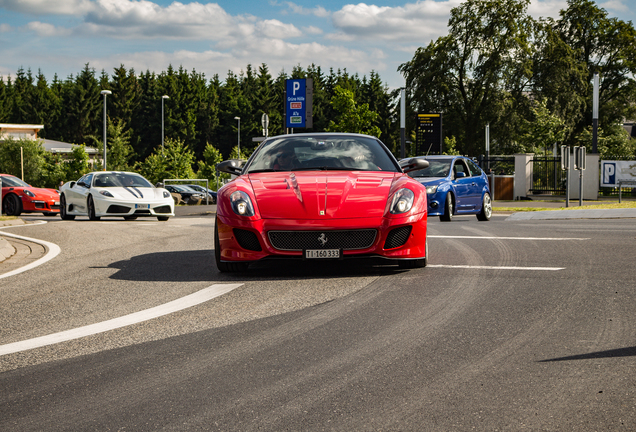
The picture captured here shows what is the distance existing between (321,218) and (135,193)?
11610mm

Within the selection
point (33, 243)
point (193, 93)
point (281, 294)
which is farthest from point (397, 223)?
point (193, 93)

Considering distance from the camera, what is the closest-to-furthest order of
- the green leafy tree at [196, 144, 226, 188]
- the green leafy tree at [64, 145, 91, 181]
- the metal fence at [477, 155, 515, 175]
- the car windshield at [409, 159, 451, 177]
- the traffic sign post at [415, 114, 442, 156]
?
the car windshield at [409, 159, 451, 177] → the traffic sign post at [415, 114, 442, 156] → the metal fence at [477, 155, 515, 175] → the green leafy tree at [64, 145, 91, 181] → the green leafy tree at [196, 144, 226, 188]

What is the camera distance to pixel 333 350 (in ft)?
14.0

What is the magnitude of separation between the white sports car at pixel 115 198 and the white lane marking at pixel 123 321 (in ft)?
35.9

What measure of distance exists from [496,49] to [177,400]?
51006mm

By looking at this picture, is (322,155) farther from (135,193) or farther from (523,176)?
(523,176)

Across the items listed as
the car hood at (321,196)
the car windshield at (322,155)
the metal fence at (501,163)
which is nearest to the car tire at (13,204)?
the car windshield at (322,155)

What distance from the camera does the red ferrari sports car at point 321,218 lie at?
262 inches

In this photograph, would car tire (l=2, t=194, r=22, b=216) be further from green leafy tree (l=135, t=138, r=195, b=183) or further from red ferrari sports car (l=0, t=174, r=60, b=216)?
green leafy tree (l=135, t=138, r=195, b=183)

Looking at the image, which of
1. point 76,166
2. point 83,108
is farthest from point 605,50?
point 83,108

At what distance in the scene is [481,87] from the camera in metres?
52.0

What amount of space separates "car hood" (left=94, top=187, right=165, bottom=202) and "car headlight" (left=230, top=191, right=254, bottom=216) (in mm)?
10611

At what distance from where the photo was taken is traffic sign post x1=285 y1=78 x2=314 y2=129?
111 ft

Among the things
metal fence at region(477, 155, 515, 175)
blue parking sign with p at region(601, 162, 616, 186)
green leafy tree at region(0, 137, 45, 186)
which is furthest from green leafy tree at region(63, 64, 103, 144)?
blue parking sign with p at region(601, 162, 616, 186)
